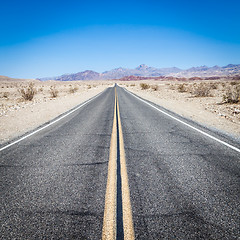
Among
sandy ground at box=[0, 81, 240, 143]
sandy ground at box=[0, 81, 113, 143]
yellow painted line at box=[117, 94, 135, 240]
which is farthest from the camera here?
sandy ground at box=[0, 81, 240, 143]

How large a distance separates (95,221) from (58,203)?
74cm

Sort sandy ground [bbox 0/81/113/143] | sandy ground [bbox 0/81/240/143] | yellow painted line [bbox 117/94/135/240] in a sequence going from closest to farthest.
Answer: yellow painted line [bbox 117/94/135/240] < sandy ground [bbox 0/81/113/143] < sandy ground [bbox 0/81/240/143]

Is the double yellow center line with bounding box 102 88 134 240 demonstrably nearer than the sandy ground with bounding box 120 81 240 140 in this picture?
Yes

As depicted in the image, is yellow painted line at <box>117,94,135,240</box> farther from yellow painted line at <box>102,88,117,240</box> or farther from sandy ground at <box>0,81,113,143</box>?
sandy ground at <box>0,81,113,143</box>

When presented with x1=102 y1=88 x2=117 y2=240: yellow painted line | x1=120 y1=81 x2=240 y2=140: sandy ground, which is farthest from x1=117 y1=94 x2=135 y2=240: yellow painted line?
x1=120 y1=81 x2=240 y2=140: sandy ground

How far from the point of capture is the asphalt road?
196cm

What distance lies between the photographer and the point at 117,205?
7.52 ft

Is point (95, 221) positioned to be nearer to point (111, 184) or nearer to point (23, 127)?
point (111, 184)

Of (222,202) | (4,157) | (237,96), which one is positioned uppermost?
(237,96)

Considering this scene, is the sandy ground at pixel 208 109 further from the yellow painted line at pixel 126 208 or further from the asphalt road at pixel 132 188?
the yellow painted line at pixel 126 208

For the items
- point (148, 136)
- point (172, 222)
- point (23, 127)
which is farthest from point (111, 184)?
point (23, 127)

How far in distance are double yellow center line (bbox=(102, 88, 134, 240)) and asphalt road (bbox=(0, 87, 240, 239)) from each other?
9 cm

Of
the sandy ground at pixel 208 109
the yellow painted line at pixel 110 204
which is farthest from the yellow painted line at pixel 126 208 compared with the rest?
the sandy ground at pixel 208 109

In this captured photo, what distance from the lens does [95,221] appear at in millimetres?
2037
